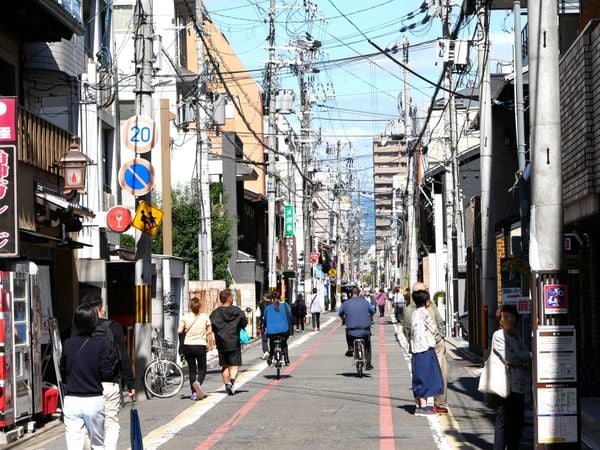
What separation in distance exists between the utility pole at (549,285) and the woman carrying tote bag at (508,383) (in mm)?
602

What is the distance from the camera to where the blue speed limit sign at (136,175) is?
20688mm

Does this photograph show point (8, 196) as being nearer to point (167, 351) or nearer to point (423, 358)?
point (423, 358)

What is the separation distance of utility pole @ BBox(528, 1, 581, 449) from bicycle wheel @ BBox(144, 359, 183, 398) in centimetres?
1089

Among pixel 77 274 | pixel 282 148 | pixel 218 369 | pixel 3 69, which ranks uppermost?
pixel 282 148

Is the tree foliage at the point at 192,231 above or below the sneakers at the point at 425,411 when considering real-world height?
above

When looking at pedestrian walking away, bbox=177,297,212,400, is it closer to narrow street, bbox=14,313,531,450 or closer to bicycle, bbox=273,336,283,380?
narrow street, bbox=14,313,531,450

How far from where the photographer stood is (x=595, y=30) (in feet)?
56.9

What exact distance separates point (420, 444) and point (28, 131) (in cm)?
990

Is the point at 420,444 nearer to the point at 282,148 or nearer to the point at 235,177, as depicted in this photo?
the point at 235,177

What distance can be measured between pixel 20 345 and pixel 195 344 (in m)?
4.49

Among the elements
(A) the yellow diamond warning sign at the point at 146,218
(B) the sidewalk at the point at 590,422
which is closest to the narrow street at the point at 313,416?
(B) the sidewalk at the point at 590,422

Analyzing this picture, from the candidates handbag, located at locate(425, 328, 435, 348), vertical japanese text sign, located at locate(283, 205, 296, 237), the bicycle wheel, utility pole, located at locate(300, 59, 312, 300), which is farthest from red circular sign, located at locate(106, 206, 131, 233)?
vertical japanese text sign, located at locate(283, 205, 296, 237)

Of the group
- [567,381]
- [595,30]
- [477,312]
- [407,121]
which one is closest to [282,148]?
[407,121]

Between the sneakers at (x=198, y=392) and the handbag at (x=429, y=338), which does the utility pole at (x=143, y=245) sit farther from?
the handbag at (x=429, y=338)
